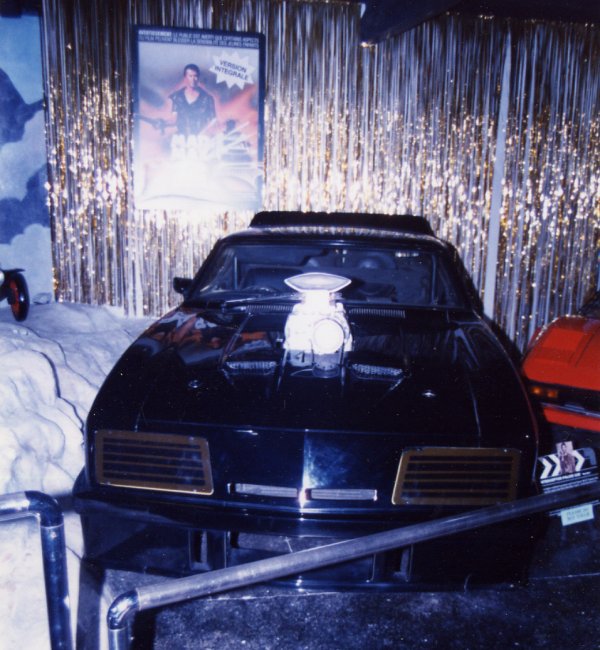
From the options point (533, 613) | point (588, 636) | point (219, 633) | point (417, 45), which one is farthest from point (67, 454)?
point (417, 45)

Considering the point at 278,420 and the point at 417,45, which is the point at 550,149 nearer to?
the point at 417,45

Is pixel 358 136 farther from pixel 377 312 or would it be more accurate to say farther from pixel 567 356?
pixel 567 356

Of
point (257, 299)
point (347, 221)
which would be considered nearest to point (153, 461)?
point (257, 299)

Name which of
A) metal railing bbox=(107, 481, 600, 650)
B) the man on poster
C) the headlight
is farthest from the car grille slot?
the man on poster

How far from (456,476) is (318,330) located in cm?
89

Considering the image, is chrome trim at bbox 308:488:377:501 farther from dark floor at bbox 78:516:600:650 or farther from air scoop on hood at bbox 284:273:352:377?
air scoop on hood at bbox 284:273:352:377

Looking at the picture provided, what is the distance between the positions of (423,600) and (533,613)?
47 centimetres

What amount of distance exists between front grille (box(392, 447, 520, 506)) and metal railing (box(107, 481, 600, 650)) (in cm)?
31

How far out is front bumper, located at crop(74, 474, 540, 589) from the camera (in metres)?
2.12

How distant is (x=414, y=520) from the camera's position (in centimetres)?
214

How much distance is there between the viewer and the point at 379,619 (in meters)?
2.51

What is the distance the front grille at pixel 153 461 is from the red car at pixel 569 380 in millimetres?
2068

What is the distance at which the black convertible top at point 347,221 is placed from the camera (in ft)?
14.6

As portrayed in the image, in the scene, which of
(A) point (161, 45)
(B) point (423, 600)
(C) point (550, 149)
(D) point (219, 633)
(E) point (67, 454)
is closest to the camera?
(D) point (219, 633)
